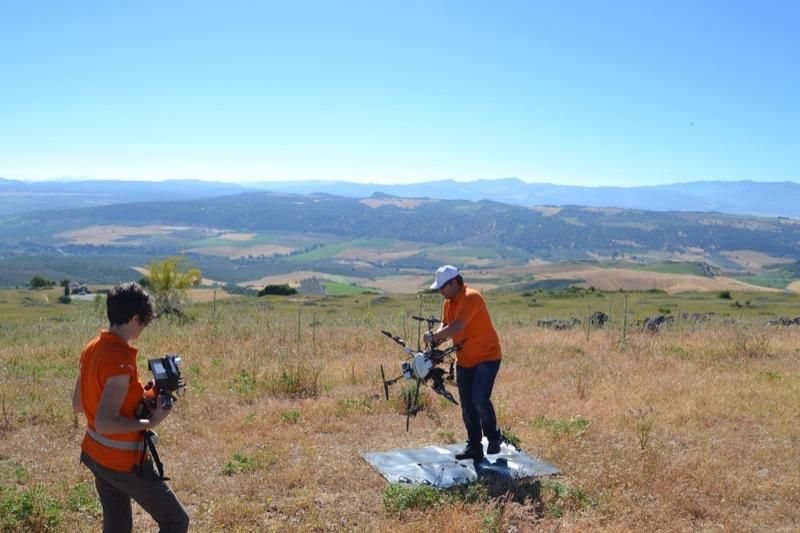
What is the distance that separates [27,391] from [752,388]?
37.9 feet

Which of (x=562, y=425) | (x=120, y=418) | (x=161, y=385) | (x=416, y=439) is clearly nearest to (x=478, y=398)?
(x=416, y=439)

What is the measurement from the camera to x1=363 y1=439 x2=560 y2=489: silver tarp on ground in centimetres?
672

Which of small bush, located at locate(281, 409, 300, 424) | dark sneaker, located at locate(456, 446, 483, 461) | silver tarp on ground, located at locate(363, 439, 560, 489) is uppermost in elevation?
dark sneaker, located at locate(456, 446, 483, 461)

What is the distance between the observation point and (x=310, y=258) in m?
191

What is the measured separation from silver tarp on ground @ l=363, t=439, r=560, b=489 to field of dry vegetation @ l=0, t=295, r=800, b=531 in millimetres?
237

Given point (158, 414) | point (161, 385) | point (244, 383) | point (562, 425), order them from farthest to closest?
point (244, 383), point (562, 425), point (161, 385), point (158, 414)

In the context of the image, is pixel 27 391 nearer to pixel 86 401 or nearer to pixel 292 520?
pixel 292 520

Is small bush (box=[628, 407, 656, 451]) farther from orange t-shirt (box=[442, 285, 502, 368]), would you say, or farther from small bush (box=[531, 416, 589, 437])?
orange t-shirt (box=[442, 285, 502, 368])

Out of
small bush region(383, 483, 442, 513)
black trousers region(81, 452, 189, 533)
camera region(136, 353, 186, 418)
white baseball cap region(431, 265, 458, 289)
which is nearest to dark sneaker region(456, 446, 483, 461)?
small bush region(383, 483, 442, 513)

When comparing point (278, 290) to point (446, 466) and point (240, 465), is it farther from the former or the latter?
point (446, 466)

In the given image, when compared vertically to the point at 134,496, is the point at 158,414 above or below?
above

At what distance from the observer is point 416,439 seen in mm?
8266

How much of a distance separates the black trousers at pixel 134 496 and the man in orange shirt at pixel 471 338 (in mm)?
3437

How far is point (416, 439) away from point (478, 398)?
162cm
